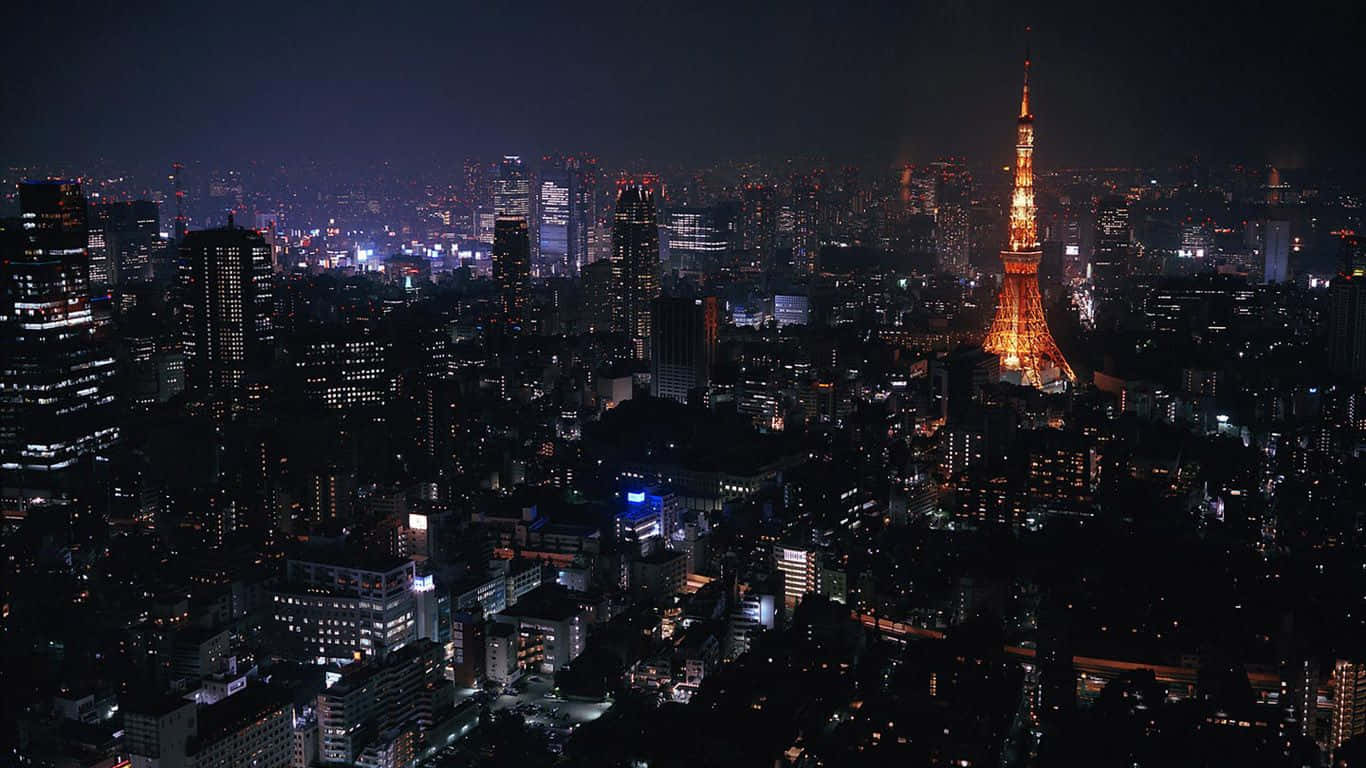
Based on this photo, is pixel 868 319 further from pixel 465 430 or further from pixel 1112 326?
pixel 465 430

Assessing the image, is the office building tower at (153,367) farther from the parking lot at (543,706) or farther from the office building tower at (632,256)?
the parking lot at (543,706)

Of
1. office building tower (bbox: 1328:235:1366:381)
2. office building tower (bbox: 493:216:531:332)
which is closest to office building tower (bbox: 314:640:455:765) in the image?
office building tower (bbox: 1328:235:1366:381)

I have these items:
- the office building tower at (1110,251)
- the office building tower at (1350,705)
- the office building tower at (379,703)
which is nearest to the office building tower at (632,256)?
the office building tower at (1110,251)

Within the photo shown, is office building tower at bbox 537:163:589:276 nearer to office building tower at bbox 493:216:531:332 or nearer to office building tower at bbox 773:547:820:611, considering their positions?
office building tower at bbox 493:216:531:332

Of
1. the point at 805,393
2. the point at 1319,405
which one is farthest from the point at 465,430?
the point at 1319,405

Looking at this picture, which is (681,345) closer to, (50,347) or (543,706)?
(50,347)
